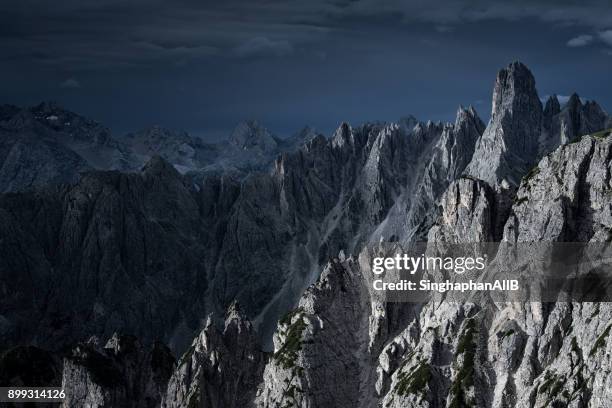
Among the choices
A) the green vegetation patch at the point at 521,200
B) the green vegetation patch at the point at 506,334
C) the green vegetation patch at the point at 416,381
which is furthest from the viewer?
the green vegetation patch at the point at 521,200

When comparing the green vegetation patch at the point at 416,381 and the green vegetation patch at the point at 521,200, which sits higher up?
the green vegetation patch at the point at 521,200

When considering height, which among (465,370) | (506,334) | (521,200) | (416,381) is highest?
(521,200)

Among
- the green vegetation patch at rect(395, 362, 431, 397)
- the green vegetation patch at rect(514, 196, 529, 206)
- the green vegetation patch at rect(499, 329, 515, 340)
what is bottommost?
the green vegetation patch at rect(395, 362, 431, 397)

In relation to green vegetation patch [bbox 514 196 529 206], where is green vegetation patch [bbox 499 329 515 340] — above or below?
below

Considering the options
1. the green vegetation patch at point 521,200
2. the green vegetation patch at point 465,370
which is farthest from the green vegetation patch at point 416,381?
the green vegetation patch at point 521,200

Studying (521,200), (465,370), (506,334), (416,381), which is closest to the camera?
(506,334)

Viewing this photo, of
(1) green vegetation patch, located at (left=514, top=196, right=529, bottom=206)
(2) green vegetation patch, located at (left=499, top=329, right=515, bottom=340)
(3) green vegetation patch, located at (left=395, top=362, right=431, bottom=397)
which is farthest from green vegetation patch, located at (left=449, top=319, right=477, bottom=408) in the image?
(1) green vegetation patch, located at (left=514, top=196, right=529, bottom=206)

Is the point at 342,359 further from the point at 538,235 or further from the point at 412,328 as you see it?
the point at 538,235

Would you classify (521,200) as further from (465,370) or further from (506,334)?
(465,370)

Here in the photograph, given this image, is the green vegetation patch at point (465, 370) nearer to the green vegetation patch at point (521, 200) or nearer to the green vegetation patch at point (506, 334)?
the green vegetation patch at point (506, 334)

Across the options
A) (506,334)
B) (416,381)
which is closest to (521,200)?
(506,334)

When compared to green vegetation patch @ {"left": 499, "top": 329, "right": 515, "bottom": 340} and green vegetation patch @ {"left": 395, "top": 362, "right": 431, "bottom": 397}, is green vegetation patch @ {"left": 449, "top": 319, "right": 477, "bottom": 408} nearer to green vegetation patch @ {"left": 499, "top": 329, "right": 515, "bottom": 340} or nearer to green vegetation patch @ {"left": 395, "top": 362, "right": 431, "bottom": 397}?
green vegetation patch @ {"left": 395, "top": 362, "right": 431, "bottom": 397}
